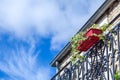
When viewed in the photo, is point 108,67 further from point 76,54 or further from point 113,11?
point 113,11

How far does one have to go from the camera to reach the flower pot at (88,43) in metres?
7.59

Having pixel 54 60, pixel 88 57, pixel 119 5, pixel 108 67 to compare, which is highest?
pixel 54 60

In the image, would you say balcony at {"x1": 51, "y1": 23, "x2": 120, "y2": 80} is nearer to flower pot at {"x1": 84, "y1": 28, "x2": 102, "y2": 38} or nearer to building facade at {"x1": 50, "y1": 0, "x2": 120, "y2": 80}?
building facade at {"x1": 50, "y1": 0, "x2": 120, "y2": 80}

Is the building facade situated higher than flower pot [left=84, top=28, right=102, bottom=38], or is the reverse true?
flower pot [left=84, top=28, right=102, bottom=38]

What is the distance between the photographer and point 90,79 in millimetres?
7352

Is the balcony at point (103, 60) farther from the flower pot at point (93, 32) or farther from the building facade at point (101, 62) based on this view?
the flower pot at point (93, 32)

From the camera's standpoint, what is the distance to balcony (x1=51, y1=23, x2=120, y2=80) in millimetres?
6849

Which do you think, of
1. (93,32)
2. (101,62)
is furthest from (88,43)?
(101,62)

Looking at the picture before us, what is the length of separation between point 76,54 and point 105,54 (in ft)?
2.47

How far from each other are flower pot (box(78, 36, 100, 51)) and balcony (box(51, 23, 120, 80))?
6.2 inches

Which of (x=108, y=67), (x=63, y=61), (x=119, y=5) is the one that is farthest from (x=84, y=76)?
(x=63, y=61)

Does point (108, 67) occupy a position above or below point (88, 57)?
below

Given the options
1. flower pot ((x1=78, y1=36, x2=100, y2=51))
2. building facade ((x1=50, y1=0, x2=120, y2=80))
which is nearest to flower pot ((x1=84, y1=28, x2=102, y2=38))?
flower pot ((x1=78, y1=36, x2=100, y2=51))

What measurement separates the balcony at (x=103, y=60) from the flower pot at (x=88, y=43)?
6.2 inches
